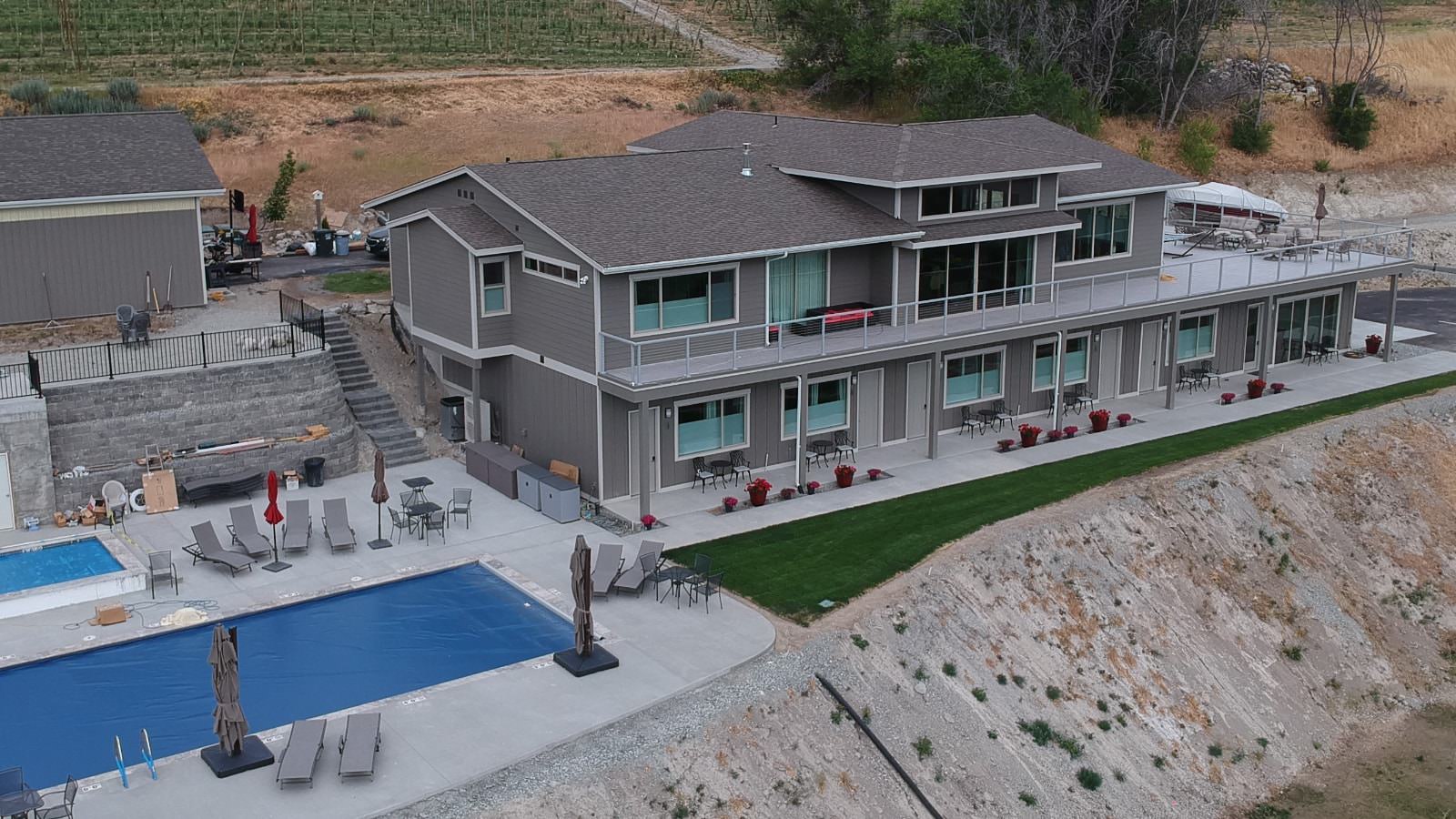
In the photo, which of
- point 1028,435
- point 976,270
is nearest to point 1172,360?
point 1028,435

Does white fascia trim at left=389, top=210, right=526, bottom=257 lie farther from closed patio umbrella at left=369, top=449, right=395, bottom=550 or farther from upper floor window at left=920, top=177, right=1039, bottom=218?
upper floor window at left=920, top=177, right=1039, bottom=218

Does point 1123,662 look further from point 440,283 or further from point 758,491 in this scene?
point 440,283

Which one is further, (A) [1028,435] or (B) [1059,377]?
(B) [1059,377]

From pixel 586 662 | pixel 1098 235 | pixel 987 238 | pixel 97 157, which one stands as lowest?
pixel 586 662

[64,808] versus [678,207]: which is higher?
[678,207]

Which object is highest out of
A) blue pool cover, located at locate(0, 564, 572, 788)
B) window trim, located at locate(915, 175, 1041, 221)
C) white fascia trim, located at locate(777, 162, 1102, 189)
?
white fascia trim, located at locate(777, 162, 1102, 189)

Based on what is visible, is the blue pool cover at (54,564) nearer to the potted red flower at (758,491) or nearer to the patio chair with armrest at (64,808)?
the patio chair with armrest at (64,808)

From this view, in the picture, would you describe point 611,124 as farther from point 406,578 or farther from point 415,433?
point 406,578

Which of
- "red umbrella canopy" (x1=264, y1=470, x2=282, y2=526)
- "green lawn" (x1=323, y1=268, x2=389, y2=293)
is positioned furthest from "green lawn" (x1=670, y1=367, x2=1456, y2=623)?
"green lawn" (x1=323, y1=268, x2=389, y2=293)
